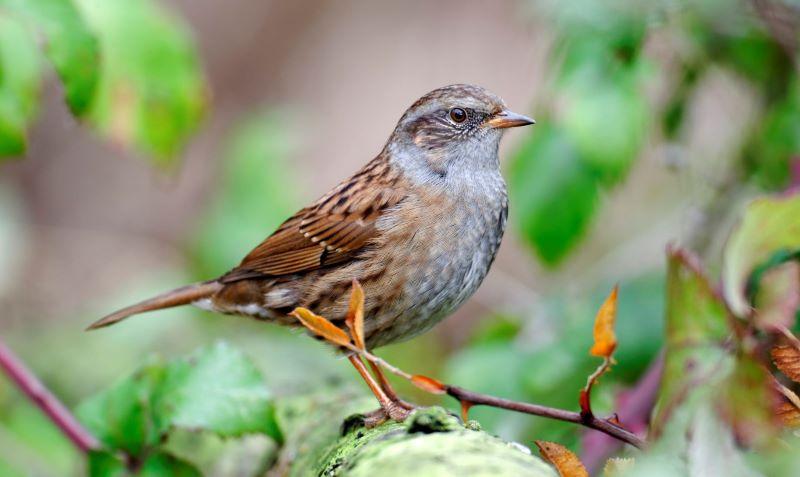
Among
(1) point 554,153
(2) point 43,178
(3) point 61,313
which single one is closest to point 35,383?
(1) point 554,153

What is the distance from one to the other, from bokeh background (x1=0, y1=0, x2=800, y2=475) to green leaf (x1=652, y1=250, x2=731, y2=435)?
4.79 ft

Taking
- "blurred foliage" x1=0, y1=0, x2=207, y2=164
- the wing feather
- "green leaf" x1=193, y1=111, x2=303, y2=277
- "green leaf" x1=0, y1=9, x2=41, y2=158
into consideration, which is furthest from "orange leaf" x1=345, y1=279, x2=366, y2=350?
"green leaf" x1=193, y1=111, x2=303, y2=277

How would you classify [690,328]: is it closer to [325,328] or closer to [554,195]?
[325,328]

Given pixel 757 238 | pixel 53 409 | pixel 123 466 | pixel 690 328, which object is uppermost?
pixel 757 238

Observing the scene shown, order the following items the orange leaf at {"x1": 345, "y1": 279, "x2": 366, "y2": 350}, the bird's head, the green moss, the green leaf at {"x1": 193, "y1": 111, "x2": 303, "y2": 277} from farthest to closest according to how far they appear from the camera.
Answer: the green leaf at {"x1": 193, "y1": 111, "x2": 303, "y2": 277} < the bird's head < the orange leaf at {"x1": 345, "y1": 279, "x2": 366, "y2": 350} < the green moss

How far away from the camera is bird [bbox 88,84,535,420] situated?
3152 millimetres

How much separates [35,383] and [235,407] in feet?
2.12

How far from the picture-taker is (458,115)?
12.1 feet

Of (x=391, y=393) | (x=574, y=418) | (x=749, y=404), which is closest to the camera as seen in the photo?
(x=749, y=404)

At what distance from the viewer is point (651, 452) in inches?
51.6

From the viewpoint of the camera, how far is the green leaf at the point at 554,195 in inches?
138

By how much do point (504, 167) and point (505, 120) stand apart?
206 cm

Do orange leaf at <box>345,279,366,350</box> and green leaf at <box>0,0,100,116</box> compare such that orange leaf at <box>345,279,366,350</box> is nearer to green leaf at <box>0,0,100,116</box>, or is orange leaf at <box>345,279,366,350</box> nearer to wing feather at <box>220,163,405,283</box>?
green leaf at <box>0,0,100,116</box>

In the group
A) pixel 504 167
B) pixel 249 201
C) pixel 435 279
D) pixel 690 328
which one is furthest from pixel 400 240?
pixel 504 167
